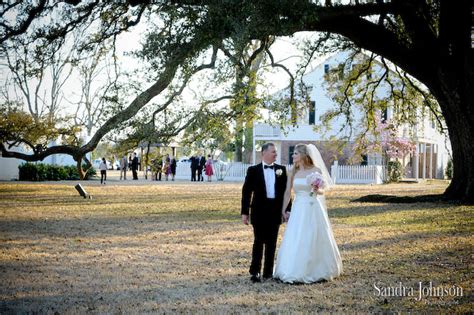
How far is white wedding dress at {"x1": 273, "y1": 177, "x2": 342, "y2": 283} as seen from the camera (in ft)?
24.7

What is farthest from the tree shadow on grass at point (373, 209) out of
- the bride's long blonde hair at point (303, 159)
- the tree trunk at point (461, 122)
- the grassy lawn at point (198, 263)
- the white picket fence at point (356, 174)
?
the white picket fence at point (356, 174)

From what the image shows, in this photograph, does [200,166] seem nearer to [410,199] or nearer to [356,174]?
[356,174]

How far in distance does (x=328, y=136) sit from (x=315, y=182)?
137 ft

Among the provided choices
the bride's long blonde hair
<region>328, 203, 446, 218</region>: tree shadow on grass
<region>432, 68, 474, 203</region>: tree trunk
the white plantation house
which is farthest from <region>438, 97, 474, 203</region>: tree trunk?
the white plantation house

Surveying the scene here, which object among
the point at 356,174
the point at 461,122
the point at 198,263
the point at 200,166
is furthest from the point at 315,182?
the point at 200,166

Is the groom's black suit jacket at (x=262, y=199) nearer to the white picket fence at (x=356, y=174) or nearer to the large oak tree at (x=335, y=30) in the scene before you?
the large oak tree at (x=335, y=30)

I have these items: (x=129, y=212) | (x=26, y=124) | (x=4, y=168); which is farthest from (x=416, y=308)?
(x=4, y=168)

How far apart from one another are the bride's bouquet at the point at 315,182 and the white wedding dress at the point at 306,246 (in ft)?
0.20

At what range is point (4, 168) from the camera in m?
40.4

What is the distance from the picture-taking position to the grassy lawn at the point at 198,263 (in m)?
6.39

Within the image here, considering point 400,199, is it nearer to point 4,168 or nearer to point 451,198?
point 451,198

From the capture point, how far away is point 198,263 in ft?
29.9

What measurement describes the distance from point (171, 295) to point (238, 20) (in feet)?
24.8

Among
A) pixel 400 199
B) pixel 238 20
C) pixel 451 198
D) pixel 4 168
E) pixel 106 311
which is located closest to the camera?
pixel 106 311
